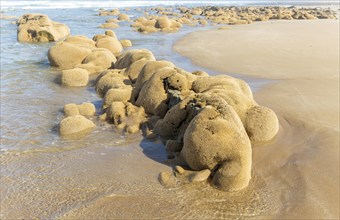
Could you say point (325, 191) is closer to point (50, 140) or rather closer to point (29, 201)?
point (29, 201)

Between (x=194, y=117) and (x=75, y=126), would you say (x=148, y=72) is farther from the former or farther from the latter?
(x=194, y=117)

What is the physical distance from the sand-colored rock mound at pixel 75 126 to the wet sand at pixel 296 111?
11.9 feet

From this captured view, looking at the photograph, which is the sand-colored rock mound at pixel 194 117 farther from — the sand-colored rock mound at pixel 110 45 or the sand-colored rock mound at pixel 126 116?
the sand-colored rock mound at pixel 110 45

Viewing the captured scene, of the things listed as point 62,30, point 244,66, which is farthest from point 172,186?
point 62,30

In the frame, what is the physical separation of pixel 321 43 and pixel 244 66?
21.9 feet

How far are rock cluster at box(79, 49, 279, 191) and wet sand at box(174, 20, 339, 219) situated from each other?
556mm

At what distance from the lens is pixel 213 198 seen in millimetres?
4746

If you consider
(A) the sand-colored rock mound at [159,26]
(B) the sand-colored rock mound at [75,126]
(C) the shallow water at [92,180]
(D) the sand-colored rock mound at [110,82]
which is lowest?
(C) the shallow water at [92,180]

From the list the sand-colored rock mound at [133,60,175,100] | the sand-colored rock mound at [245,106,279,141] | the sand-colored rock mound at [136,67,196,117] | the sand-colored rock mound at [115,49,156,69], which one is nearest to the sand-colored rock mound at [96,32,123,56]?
the sand-colored rock mound at [115,49,156,69]

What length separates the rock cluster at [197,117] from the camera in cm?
512

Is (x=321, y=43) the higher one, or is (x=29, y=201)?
(x=321, y=43)

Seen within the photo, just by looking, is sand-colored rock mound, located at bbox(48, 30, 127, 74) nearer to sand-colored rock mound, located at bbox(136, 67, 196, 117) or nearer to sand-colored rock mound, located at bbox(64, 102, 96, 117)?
sand-colored rock mound, located at bbox(64, 102, 96, 117)

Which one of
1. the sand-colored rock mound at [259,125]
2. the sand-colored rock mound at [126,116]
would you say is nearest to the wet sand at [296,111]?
the sand-colored rock mound at [259,125]

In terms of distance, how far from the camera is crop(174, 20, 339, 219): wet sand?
4.91 meters
